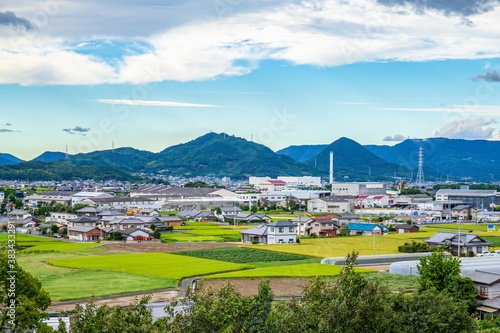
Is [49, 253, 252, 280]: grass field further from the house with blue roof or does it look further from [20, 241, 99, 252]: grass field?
the house with blue roof

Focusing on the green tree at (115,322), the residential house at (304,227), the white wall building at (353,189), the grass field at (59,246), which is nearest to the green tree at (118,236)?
the grass field at (59,246)

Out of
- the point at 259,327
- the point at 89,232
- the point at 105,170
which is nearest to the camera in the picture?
the point at 259,327

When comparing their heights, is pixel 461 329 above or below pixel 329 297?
below

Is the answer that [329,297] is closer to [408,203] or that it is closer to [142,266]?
[142,266]

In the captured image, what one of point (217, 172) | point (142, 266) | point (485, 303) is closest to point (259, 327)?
point (485, 303)

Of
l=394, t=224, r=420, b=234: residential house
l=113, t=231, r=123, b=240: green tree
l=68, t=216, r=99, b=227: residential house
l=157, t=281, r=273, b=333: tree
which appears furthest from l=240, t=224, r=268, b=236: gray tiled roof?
l=157, t=281, r=273, b=333: tree

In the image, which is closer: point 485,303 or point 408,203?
point 485,303

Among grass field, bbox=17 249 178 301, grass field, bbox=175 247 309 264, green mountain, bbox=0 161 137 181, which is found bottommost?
grass field, bbox=175 247 309 264

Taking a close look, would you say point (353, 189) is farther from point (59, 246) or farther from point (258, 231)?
point (59, 246)
